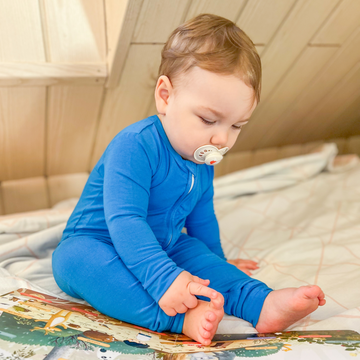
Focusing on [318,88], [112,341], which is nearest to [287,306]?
[112,341]

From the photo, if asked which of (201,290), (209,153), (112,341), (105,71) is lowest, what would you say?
(112,341)

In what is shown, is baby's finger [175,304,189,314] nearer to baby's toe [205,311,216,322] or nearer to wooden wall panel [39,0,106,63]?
baby's toe [205,311,216,322]

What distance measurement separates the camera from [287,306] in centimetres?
67

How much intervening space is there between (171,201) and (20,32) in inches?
21.0

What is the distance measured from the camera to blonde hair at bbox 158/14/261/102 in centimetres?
68

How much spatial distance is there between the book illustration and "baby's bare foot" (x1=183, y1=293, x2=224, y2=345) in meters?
0.02

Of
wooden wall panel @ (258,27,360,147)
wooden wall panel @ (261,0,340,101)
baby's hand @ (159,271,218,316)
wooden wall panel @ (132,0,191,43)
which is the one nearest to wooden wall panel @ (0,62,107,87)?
wooden wall panel @ (132,0,191,43)

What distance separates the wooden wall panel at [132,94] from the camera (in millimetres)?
1012

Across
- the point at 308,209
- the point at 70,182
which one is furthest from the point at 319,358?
the point at 70,182

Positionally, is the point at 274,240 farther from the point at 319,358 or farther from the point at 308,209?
the point at 319,358

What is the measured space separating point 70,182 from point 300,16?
0.96m

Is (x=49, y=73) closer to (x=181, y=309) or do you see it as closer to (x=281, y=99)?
(x=181, y=309)

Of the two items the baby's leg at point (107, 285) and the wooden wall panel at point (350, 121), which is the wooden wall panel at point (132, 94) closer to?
the baby's leg at point (107, 285)

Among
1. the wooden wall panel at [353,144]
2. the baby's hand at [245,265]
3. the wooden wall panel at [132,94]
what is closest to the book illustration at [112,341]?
the baby's hand at [245,265]
